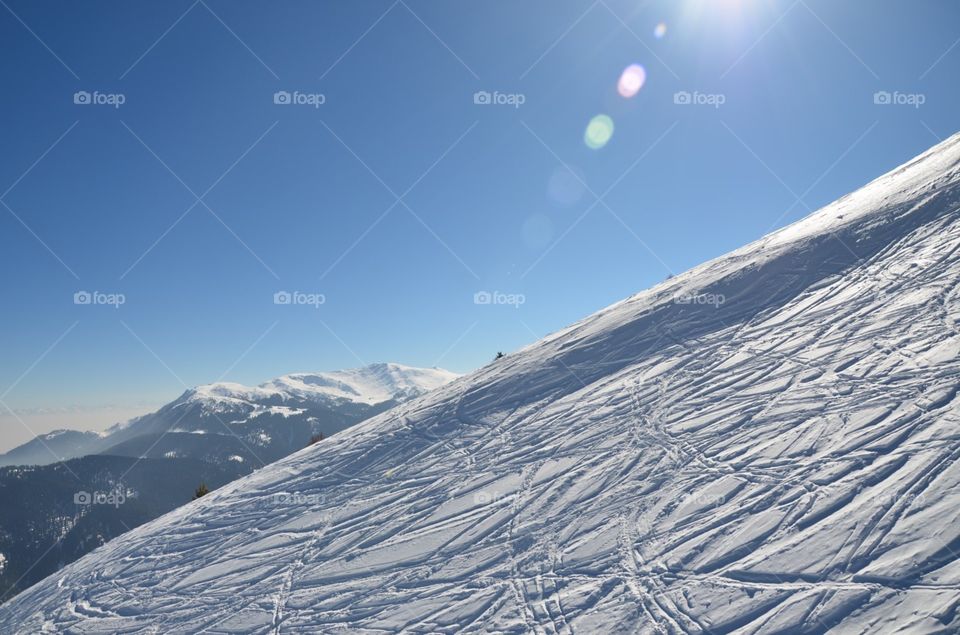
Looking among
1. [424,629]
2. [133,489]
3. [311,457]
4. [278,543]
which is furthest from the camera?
[133,489]

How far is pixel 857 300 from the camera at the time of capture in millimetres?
12641

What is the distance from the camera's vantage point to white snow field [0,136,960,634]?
21.5 ft

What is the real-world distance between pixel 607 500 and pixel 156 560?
12848 mm

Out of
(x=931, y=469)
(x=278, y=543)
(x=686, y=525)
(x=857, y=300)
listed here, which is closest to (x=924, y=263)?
(x=857, y=300)

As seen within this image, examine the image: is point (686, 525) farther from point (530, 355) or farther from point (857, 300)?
point (530, 355)

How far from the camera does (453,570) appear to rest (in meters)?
9.04

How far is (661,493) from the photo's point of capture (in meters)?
9.00

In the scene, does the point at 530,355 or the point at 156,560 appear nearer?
the point at 156,560

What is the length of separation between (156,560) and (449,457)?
8761mm

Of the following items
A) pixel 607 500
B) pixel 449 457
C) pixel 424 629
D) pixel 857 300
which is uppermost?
pixel 857 300

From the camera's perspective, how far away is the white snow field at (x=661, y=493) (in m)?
6.54

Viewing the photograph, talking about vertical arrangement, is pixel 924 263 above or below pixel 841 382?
above

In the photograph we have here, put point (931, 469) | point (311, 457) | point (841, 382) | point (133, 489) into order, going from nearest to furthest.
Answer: point (931, 469), point (841, 382), point (311, 457), point (133, 489)

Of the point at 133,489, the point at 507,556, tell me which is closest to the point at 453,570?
the point at 507,556
